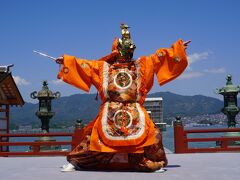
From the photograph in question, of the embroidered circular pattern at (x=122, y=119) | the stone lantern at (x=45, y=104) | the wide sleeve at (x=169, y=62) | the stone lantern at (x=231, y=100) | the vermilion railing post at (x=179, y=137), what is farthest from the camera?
the stone lantern at (x=45, y=104)

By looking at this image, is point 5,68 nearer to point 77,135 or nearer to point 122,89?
point 77,135

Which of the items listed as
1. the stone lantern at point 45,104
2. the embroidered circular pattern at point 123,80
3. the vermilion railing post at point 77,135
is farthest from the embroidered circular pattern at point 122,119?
the stone lantern at point 45,104

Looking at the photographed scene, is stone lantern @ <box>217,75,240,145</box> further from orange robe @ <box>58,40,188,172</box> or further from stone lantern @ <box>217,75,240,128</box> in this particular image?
orange robe @ <box>58,40,188,172</box>

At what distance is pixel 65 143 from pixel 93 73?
4.57 metres

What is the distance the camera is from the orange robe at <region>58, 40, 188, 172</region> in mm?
5750

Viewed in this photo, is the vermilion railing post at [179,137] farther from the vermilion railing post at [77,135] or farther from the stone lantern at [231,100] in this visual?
the stone lantern at [231,100]

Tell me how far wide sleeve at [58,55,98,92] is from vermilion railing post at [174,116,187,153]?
14.7ft

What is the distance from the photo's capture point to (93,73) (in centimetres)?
633

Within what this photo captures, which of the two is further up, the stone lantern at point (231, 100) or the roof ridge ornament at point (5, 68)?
the roof ridge ornament at point (5, 68)

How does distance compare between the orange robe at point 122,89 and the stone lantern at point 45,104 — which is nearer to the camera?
the orange robe at point 122,89

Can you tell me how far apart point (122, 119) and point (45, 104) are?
32.2ft

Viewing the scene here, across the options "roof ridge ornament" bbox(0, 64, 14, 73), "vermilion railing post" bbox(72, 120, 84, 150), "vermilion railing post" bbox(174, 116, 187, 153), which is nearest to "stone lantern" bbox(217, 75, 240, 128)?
"vermilion railing post" bbox(174, 116, 187, 153)

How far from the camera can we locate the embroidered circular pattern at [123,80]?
612cm

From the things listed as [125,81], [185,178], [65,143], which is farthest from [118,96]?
[65,143]
